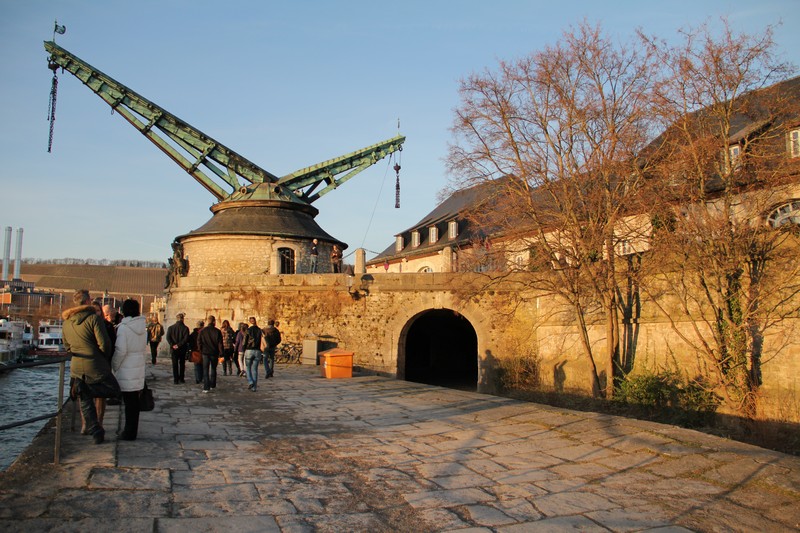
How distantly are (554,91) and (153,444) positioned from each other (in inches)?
503

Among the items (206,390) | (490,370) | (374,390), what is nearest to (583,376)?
(490,370)

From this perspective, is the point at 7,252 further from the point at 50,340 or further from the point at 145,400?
the point at 145,400

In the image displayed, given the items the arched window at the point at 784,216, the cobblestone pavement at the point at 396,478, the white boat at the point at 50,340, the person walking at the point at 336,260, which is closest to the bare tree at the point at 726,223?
the arched window at the point at 784,216

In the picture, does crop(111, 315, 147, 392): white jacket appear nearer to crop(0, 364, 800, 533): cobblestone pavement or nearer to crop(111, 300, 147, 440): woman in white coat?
crop(111, 300, 147, 440): woman in white coat

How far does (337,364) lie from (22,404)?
1002 centimetres

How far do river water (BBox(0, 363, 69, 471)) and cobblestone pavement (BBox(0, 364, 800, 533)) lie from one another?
2.32 metres

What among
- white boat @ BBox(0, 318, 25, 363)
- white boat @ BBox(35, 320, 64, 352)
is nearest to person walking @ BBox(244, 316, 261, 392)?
white boat @ BBox(0, 318, 25, 363)

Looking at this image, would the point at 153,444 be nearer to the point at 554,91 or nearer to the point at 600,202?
the point at 600,202

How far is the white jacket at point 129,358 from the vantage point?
247 inches

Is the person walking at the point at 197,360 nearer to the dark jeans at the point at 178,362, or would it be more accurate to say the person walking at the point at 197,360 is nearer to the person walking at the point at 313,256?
the dark jeans at the point at 178,362

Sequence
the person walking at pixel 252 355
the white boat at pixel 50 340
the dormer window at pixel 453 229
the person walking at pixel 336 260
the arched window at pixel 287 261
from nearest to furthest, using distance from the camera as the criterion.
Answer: the person walking at pixel 252 355
the arched window at pixel 287 261
the person walking at pixel 336 260
the dormer window at pixel 453 229
the white boat at pixel 50 340

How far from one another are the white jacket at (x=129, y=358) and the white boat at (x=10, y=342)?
3264 centimetres

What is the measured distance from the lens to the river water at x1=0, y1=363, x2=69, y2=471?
10.8m

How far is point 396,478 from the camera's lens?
5.62 metres
